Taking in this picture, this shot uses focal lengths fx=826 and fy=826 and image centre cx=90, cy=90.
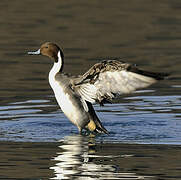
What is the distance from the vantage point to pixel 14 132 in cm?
1152

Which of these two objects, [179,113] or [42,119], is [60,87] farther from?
[179,113]

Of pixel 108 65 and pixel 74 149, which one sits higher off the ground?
pixel 108 65

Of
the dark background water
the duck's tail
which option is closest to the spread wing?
the duck's tail

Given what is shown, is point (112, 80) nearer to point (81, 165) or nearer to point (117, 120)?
point (81, 165)

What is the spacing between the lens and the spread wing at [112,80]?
32.9 feet

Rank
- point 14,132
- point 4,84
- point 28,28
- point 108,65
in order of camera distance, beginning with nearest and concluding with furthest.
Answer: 1. point 108,65
2. point 14,132
3. point 4,84
4. point 28,28

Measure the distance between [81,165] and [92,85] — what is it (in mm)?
1831

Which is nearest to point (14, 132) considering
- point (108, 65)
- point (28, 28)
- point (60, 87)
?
point (60, 87)

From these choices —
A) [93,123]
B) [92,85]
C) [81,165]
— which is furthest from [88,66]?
[81,165]

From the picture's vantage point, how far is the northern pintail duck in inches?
399

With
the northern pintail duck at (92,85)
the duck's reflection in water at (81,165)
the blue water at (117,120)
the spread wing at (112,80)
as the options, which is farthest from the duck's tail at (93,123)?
the duck's reflection in water at (81,165)

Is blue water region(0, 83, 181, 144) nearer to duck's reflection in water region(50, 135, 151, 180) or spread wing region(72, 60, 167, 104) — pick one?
duck's reflection in water region(50, 135, 151, 180)

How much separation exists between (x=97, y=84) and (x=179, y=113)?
95.5 inches

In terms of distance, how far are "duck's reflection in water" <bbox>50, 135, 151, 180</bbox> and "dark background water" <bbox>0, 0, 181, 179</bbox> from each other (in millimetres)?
110
